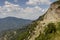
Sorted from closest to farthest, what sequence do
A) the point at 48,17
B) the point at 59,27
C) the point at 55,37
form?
the point at 55,37
the point at 59,27
the point at 48,17

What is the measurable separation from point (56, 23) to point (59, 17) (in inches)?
345

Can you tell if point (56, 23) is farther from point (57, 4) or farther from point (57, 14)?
point (57, 4)

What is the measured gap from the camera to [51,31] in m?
173

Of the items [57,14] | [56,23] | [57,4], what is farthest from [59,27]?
[57,4]

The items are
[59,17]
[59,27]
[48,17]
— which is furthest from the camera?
[48,17]

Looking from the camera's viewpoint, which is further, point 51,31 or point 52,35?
point 51,31

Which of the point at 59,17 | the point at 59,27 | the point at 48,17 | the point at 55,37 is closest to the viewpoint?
the point at 55,37

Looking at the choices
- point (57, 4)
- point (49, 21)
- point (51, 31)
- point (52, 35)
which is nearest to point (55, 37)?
point (52, 35)

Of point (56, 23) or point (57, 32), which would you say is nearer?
point (57, 32)

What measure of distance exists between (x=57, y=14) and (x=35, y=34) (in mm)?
32418

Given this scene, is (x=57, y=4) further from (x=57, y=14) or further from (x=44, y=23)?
(x=44, y=23)

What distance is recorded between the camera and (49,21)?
609ft

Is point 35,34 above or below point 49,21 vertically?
below

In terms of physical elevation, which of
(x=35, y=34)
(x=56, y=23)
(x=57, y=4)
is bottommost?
(x=35, y=34)
